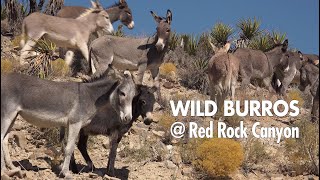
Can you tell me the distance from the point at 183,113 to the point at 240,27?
394 inches

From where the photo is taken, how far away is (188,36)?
80.8 ft

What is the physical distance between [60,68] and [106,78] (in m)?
6.54

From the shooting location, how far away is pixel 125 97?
995 centimetres

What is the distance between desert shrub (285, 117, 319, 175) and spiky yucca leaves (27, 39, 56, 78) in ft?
20.5

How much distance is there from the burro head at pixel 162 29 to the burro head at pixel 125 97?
18.9 ft

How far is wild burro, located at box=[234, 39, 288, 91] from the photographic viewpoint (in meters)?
16.8

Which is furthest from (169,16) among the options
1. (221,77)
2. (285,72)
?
(285,72)

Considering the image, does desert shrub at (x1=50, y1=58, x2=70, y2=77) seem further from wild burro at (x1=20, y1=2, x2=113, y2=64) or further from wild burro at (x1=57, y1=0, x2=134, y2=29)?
wild burro at (x1=57, y1=0, x2=134, y2=29)

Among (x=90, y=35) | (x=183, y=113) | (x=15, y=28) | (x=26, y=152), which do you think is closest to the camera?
(x=26, y=152)

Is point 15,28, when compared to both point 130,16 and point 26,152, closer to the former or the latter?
point 130,16

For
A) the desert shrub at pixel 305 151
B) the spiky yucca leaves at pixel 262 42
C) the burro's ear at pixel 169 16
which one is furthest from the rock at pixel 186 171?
the spiky yucca leaves at pixel 262 42

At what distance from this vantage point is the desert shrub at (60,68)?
16.3 m

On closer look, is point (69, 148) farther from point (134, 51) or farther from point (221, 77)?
point (134, 51)

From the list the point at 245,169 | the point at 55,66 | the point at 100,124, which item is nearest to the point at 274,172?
the point at 245,169
